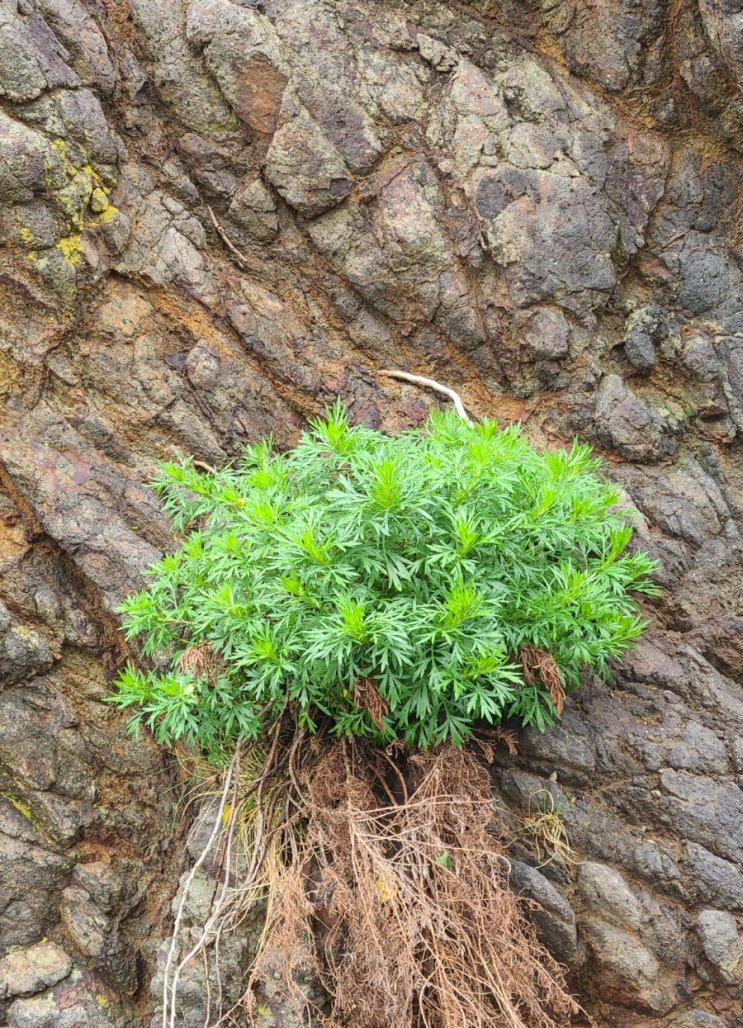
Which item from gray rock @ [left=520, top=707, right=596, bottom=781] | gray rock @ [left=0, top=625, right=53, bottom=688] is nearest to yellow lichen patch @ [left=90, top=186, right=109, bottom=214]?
gray rock @ [left=0, top=625, right=53, bottom=688]

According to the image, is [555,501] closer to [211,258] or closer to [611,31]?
[211,258]

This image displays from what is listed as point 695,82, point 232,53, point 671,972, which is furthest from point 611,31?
point 671,972

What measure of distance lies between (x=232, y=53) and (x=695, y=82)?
2.84 m

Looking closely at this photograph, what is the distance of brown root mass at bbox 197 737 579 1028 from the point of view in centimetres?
325

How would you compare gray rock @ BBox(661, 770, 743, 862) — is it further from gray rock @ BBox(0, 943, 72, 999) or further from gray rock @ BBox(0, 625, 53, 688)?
gray rock @ BBox(0, 625, 53, 688)

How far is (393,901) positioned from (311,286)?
3633 millimetres

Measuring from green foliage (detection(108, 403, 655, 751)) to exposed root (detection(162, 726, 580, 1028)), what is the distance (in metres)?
0.24

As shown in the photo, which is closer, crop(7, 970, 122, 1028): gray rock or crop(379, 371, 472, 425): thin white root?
crop(7, 970, 122, 1028): gray rock

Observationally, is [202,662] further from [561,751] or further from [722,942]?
[722,942]

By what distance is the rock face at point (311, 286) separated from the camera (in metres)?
4.41

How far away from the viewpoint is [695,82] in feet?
16.8

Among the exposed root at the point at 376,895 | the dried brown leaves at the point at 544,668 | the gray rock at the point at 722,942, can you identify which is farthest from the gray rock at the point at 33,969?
the gray rock at the point at 722,942

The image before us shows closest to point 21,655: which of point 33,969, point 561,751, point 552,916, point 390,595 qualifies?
point 33,969

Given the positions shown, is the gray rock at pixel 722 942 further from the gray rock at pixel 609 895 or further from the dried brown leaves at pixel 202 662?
the dried brown leaves at pixel 202 662
